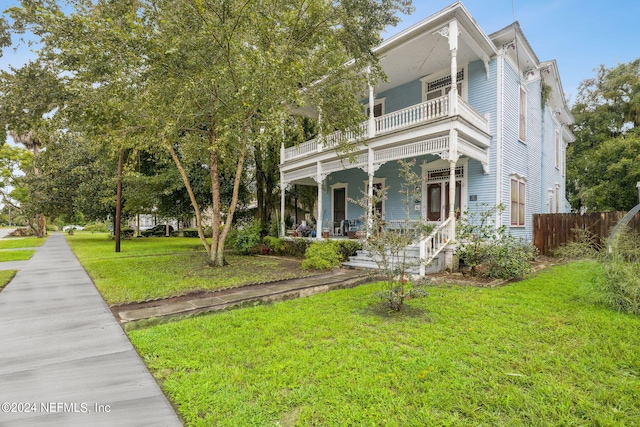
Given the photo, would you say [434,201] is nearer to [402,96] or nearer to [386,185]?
[386,185]

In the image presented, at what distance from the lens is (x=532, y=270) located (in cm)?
900

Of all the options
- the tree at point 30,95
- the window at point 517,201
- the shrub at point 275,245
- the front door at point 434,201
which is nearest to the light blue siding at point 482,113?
the front door at point 434,201

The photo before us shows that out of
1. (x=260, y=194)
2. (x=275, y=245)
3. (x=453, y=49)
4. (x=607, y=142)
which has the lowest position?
(x=275, y=245)

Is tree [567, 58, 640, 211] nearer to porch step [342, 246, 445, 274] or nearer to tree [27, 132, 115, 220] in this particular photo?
porch step [342, 246, 445, 274]

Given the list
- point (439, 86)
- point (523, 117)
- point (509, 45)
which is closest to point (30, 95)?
point (439, 86)

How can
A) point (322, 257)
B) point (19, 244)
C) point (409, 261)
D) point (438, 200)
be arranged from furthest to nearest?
point (19, 244) → point (438, 200) → point (322, 257) → point (409, 261)

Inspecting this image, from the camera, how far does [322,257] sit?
9.73m

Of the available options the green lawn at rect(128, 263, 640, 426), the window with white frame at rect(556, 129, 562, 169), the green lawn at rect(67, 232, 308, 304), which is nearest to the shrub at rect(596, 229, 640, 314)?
the green lawn at rect(128, 263, 640, 426)

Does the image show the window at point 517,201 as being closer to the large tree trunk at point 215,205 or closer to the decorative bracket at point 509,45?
the decorative bracket at point 509,45

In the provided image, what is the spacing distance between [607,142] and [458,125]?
1551cm

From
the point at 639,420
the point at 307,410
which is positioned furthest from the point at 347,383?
the point at 639,420

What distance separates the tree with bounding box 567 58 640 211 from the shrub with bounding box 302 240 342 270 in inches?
667

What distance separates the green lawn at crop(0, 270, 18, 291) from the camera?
24.2 ft

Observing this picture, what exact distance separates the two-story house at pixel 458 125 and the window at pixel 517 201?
0.12ft
